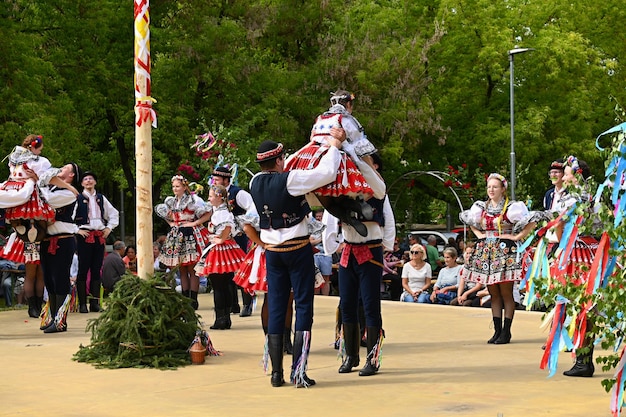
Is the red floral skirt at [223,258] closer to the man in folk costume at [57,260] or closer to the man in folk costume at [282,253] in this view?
the man in folk costume at [57,260]

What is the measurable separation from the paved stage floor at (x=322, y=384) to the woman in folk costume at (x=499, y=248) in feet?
1.13

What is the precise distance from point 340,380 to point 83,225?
667 cm

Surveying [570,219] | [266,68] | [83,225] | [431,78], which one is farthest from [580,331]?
[431,78]

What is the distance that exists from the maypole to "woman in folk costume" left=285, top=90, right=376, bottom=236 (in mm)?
1750

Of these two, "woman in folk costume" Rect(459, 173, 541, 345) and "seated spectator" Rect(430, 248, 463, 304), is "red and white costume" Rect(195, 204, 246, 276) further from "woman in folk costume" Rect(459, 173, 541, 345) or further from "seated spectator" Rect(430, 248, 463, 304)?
"seated spectator" Rect(430, 248, 463, 304)

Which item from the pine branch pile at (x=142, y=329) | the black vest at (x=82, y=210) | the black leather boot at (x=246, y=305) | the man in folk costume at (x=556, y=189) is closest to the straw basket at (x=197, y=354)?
the pine branch pile at (x=142, y=329)

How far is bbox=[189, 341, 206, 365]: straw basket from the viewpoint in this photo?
8.86 m

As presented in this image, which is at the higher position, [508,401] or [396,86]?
[396,86]

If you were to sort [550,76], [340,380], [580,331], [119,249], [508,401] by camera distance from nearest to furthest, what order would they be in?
[580,331] → [508,401] → [340,380] → [119,249] → [550,76]

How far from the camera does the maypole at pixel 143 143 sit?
891 cm

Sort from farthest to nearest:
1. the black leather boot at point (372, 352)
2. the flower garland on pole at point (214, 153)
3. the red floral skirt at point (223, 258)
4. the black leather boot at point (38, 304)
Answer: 1. the flower garland on pole at point (214, 153)
2. the black leather boot at point (38, 304)
3. the red floral skirt at point (223, 258)
4. the black leather boot at point (372, 352)

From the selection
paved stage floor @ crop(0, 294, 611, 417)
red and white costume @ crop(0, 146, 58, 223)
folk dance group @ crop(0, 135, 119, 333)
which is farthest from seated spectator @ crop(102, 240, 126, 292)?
red and white costume @ crop(0, 146, 58, 223)

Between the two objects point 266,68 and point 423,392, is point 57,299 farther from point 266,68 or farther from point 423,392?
point 266,68

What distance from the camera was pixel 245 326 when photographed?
39.1 feet
